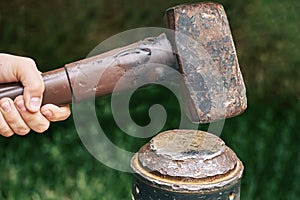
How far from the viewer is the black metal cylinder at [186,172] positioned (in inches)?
54.5

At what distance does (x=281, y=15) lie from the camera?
3342 mm

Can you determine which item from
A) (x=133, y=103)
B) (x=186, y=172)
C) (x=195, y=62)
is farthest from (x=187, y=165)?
(x=133, y=103)

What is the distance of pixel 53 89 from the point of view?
63.3 inches

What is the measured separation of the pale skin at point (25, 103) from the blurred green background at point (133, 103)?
1.53 m

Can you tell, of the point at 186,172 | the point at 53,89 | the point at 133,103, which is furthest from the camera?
the point at 133,103

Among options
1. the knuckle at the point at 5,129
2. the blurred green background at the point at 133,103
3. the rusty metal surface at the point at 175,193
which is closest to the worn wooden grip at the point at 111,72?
the knuckle at the point at 5,129

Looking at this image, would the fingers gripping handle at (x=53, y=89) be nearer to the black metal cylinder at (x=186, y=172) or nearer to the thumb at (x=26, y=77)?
the thumb at (x=26, y=77)

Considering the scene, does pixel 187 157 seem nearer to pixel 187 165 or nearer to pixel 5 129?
pixel 187 165

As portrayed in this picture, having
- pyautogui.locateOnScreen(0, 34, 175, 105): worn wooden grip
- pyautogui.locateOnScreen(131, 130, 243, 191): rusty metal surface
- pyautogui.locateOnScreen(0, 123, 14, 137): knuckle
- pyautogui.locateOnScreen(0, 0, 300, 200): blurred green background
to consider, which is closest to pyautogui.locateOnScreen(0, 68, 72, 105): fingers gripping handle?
pyautogui.locateOnScreen(0, 34, 175, 105): worn wooden grip

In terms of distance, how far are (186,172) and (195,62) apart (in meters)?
0.29

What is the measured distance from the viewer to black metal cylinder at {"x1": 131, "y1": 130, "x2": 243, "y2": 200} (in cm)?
138

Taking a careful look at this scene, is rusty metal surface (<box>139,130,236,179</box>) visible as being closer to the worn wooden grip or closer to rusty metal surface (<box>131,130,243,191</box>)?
rusty metal surface (<box>131,130,243,191</box>)

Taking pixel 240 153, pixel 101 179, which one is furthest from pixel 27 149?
pixel 240 153

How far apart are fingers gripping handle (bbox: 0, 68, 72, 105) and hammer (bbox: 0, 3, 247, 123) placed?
28 millimetres
